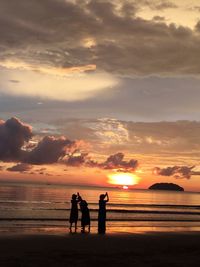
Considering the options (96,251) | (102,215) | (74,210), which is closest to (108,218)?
(74,210)

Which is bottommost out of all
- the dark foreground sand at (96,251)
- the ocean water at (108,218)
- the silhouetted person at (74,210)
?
the dark foreground sand at (96,251)

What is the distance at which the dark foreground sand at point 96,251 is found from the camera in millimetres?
12516

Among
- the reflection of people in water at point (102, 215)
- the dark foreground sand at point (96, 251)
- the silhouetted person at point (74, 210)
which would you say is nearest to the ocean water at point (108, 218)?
the silhouetted person at point (74, 210)

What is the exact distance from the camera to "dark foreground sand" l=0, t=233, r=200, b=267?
493 inches

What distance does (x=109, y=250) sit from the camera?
15.1 m

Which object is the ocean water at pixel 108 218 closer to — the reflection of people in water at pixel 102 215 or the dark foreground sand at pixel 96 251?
the reflection of people in water at pixel 102 215

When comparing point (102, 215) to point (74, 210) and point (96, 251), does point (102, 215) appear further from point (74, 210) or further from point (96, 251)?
point (96, 251)

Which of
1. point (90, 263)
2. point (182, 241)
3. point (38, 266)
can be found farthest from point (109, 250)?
point (182, 241)

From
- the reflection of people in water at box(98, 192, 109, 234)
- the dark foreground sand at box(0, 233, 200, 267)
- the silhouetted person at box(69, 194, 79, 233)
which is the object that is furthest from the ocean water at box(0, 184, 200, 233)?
the dark foreground sand at box(0, 233, 200, 267)

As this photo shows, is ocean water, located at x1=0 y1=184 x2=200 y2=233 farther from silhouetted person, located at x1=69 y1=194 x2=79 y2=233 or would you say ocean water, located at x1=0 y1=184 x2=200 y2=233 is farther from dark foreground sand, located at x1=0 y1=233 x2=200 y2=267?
dark foreground sand, located at x1=0 y1=233 x2=200 y2=267

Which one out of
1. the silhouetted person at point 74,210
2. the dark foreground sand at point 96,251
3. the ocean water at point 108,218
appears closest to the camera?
the dark foreground sand at point 96,251

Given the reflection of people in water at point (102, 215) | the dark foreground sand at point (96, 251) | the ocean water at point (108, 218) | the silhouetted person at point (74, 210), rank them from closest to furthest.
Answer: the dark foreground sand at point (96, 251)
the reflection of people in water at point (102, 215)
the silhouetted person at point (74, 210)
the ocean water at point (108, 218)

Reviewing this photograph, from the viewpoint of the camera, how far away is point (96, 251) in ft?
48.1

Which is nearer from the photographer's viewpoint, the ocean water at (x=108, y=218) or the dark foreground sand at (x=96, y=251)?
the dark foreground sand at (x=96, y=251)
